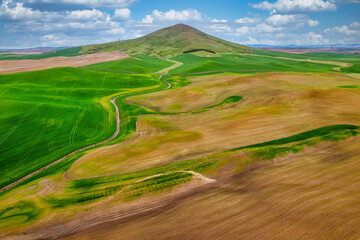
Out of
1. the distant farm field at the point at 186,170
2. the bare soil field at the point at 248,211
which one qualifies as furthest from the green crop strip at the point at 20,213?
the bare soil field at the point at 248,211

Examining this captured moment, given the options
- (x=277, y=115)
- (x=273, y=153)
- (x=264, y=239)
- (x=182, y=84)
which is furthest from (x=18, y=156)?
(x=182, y=84)

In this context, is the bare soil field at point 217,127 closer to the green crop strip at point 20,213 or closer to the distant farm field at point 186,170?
the distant farm field at point 186,170

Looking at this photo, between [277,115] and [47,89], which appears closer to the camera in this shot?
[277,115]

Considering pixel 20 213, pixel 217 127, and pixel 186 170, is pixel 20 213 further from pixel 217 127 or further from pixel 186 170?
pixel 217 127

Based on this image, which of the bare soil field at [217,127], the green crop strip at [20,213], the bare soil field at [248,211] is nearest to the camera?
the bare soil field at [248,211]

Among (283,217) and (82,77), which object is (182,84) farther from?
(283,217)

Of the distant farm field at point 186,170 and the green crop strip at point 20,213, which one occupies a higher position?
the distant farm field at point 186,170

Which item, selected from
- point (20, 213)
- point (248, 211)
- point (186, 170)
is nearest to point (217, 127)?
point (186, 170)


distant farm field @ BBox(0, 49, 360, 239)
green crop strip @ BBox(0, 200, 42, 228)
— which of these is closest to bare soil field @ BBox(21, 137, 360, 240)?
distant farm field @ BBox(0, 49, 360, 239)

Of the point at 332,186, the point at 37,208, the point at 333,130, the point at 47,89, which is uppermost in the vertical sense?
the point at 47,89

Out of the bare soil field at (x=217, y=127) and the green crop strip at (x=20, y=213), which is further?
the bare soil field at (x=217, y=127)

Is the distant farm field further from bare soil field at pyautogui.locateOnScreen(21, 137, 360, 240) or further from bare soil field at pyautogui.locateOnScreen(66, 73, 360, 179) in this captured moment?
bare soil field at pyautogui.locateOnScreen(66, 73, 360, 179)
